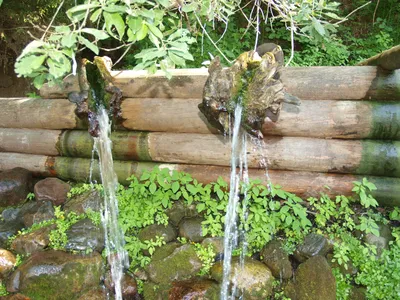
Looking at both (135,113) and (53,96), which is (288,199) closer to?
(135,113)

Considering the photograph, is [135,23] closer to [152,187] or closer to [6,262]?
[152,187]

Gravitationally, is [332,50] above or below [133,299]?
above

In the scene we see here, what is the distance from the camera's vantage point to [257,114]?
11.9ft

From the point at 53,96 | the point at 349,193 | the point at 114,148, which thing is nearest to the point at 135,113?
the point at 114,148

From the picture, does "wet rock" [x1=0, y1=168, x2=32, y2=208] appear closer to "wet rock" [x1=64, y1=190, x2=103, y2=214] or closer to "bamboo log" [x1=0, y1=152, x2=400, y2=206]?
"bamboo log" [x1=0, y1=152, x2=400, y2=206]

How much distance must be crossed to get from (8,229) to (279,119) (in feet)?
12.4

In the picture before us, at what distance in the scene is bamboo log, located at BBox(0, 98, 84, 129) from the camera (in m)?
4.95

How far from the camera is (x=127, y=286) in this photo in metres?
3.78

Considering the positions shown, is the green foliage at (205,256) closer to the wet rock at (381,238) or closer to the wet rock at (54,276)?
the wet rock at (54,276)

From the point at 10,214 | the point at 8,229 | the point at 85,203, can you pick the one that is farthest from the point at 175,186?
the point at 10,214

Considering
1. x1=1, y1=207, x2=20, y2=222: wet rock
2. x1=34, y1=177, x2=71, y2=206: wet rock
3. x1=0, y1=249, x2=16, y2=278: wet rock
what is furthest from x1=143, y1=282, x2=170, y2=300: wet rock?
x1=1, y1=207, x2=20, y2=222: wet rock

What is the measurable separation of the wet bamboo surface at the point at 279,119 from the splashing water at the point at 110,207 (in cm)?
31

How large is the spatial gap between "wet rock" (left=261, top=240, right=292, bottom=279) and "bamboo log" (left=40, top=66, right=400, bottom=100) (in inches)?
73.5

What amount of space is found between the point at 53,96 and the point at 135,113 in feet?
5.02
